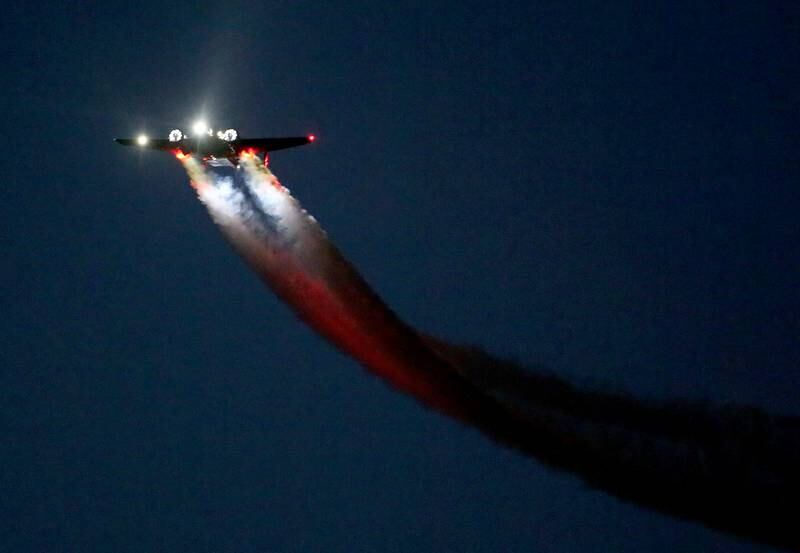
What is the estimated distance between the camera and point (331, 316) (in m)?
26.2

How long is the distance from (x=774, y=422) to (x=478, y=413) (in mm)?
6394

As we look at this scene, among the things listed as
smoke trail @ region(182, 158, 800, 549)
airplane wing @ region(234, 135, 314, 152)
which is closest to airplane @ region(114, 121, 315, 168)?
airplane wing @ region(234, 135, 314, 152)

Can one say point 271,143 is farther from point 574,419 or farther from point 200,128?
point 574,419

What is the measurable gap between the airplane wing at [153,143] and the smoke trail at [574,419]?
6600 mm

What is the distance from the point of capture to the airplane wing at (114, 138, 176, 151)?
Answer: 3377cm

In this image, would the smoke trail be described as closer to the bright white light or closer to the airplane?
the airplane

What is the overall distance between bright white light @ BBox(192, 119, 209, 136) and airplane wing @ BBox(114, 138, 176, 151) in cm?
157

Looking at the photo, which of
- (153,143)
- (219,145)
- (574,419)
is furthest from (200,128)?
(574,419)

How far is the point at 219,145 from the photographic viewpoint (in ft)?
102

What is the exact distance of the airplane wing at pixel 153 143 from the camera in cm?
3377

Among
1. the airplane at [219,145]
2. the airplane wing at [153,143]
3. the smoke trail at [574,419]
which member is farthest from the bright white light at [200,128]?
the smoke trail at [574,419]

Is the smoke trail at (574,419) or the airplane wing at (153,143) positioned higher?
the airplane wing at (153,143)

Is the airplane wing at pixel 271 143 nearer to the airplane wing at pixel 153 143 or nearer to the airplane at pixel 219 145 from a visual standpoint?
the airplane at pixel 219 145

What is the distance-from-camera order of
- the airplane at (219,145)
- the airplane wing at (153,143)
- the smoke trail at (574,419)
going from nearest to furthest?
the smoke trail at (574,419)
the airplane at (219,145)
the airplane wing at (153,143)
